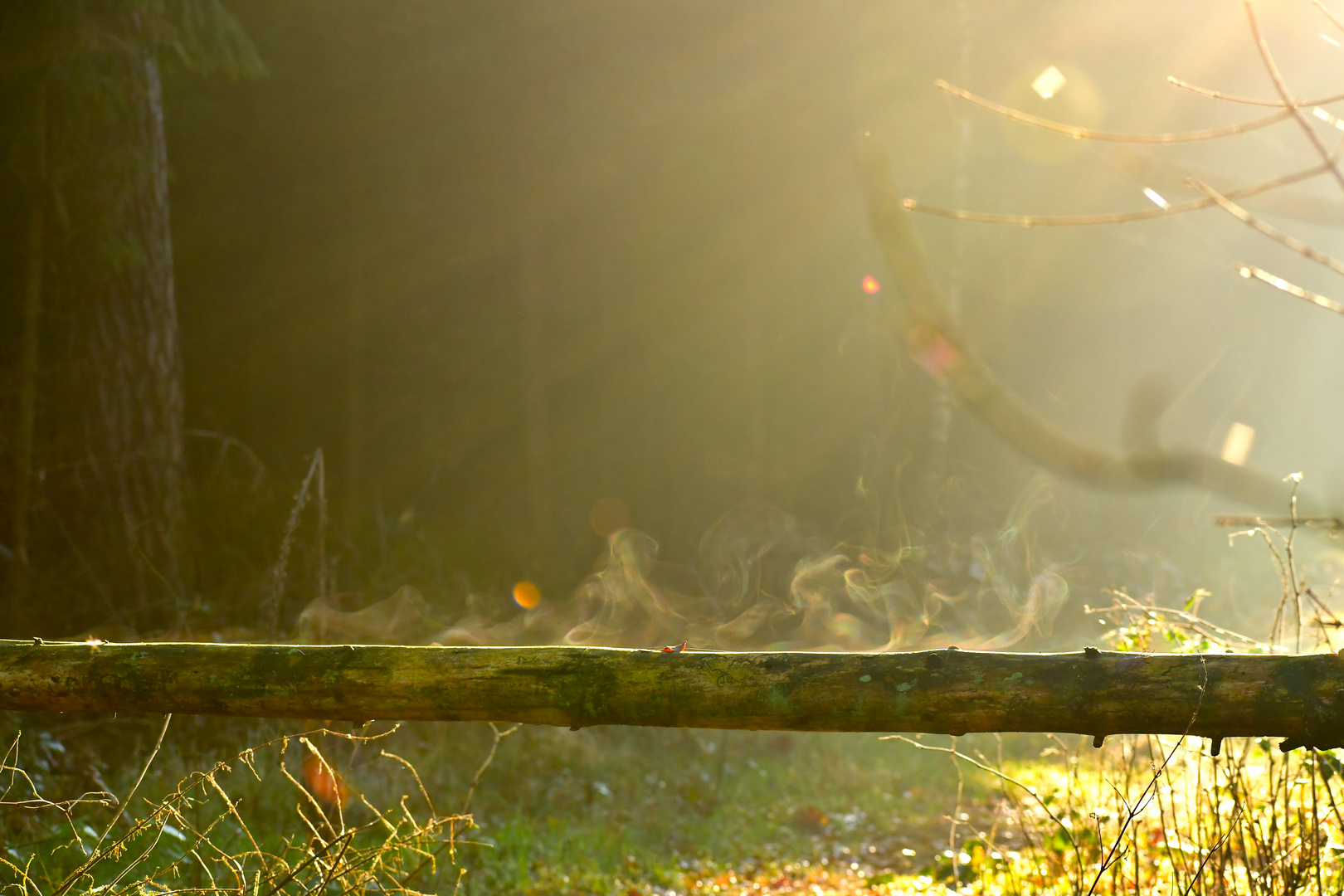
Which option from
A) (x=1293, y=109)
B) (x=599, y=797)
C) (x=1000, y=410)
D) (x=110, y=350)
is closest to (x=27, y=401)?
(x=110, y=350)

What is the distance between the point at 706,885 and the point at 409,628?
4538 millimetres

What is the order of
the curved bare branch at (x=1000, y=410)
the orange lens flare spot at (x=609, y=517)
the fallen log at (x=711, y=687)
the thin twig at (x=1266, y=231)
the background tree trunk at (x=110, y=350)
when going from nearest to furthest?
the curved bare branch at (x=1000, y=410) < the thin twig at (x=1266, y=231) < the fallen log at (x=711, y=687) < the background tree trunk at (x=110, y=350) < the orange lens flare spot at (x=609, y=517)

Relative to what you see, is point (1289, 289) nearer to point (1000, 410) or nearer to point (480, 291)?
point (1000, 410)

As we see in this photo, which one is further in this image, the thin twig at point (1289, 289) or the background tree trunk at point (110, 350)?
the background tree trunk at point (110, 350)

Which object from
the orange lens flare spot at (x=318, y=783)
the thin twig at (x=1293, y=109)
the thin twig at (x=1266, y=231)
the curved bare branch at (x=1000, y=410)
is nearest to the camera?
the curved bare branch at (x=1000, y=410)

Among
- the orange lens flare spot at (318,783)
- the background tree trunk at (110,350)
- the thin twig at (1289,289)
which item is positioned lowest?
the orange lens flare spot at (318,783)

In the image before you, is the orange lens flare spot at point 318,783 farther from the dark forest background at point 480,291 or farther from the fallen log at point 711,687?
the fallen log at point 711,687

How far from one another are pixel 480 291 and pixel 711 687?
11994mm

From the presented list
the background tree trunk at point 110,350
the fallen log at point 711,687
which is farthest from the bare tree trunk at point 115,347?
the fallen log at point 711,687

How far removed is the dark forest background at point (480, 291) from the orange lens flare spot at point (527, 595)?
6.8 inches

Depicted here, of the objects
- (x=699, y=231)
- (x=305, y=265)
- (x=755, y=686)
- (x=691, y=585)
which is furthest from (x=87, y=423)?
(x=699, y=231)

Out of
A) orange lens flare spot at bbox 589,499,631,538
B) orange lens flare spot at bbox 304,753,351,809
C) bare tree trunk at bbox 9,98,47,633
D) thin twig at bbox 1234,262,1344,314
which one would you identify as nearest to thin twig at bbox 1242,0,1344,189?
thin twig at bbox 1234,262,1344,314

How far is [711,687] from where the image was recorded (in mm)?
2639

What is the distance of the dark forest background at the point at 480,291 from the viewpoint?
278 inches
